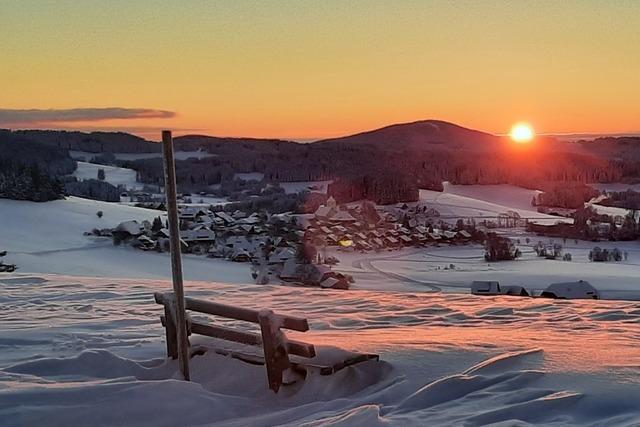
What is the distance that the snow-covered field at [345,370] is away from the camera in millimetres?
4234

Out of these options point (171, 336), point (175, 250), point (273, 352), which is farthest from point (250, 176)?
point (273, 352)

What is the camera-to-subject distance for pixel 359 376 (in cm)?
509

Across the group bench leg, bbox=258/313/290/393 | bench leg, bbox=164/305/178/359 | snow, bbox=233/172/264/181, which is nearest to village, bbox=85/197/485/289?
bench leg, bbox=164/305/178/359

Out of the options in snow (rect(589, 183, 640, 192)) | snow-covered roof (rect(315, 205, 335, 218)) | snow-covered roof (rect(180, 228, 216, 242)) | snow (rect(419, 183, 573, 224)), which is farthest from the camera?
snow (rect(589, 183, 640, 192))

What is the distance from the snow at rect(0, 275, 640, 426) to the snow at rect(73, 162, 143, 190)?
404ft

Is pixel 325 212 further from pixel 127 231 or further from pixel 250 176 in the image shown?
pixel 250 176

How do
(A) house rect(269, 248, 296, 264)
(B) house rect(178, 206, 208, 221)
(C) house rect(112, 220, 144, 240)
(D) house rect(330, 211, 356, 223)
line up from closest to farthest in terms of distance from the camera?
(A) house rect(269, 248, 296, 264), (C) house rect(112, 220, 144, 240), (B) house rect(178, 206, 208, 221), (D) house rect(330, 211, 356, 223)

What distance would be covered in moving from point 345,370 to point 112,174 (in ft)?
473

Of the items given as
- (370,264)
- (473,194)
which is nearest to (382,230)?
(370,264)

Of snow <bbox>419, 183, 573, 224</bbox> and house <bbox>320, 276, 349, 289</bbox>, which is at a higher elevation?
snow <bbox>419, 183, 573, 224</bbox>

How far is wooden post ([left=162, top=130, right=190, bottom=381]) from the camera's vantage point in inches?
207

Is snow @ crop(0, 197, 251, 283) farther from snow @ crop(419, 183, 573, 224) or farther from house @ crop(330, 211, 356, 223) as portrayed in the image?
snow @ crop(419, 183, 573, 224)

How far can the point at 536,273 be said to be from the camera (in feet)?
161

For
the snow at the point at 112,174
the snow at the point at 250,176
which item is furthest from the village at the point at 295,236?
the snow at the point at 112,174
